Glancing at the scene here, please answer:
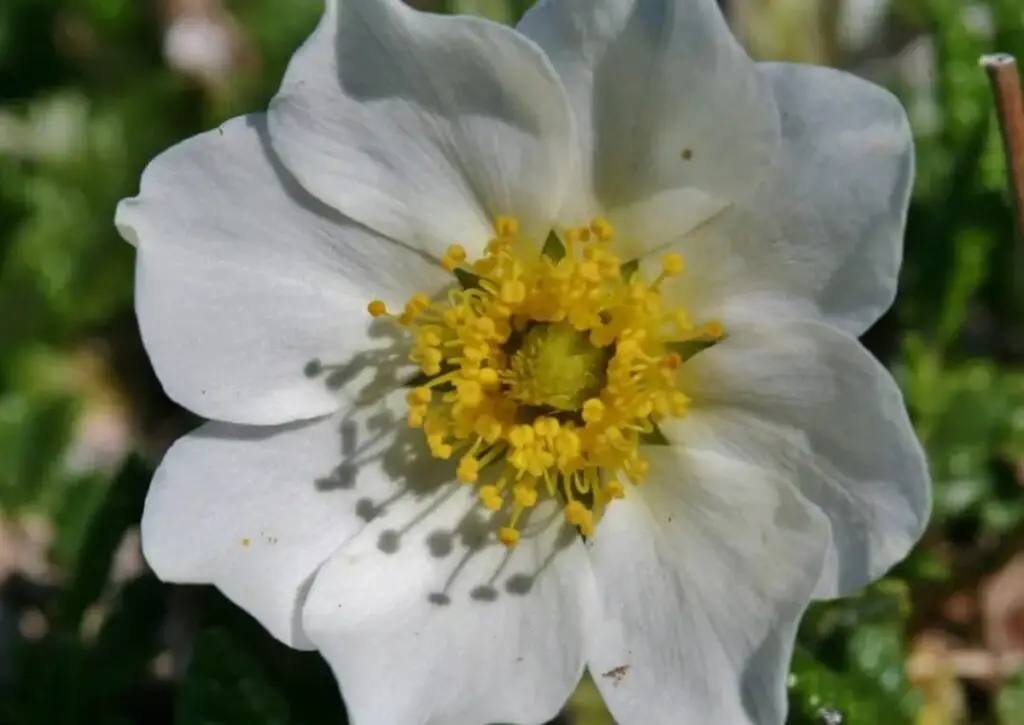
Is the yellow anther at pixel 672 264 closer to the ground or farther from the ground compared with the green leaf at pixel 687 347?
farther from the ground

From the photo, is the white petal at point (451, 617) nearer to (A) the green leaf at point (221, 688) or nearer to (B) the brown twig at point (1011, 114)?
(A) the green leaf at point (221, 688)

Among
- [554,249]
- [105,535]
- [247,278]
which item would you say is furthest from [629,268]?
[105,535]

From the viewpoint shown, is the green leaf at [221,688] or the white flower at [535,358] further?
the green leaf at [221,688]

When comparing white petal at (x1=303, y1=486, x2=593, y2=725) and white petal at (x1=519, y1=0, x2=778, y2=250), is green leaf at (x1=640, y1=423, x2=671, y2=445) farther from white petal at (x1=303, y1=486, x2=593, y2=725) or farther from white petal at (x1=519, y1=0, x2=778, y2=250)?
white petal at (x1=519, y1=0, x2=778, y2=250)

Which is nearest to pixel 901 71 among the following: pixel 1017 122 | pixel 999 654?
pixel 1017 122

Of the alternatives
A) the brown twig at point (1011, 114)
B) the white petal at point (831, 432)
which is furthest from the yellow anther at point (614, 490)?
the brown twig at point (1011, 114)

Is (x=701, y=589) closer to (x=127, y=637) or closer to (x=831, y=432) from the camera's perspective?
(x=831, y=432)

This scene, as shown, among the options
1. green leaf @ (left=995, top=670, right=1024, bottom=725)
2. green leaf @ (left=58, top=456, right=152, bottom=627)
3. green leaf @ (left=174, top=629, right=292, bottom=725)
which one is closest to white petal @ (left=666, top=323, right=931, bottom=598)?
green leaf @ (left=174, top=629, right=292, bottom=725)

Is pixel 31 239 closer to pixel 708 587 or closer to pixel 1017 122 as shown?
pixel 708 587
